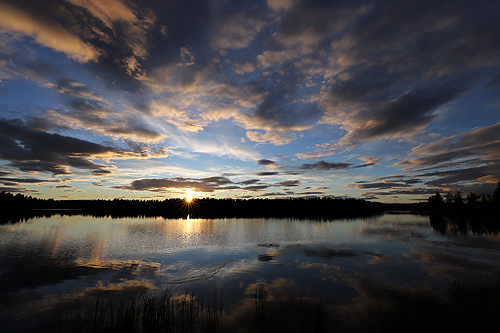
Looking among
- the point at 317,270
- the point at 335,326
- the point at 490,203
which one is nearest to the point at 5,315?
the point at 335,326

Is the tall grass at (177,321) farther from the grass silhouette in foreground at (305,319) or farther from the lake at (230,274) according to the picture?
the lake at (230,274)

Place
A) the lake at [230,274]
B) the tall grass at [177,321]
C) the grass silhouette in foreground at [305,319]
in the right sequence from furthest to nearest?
the lake at [230,274], the tall grass at [177,321], the grass silhouette in foreground at [305,319]

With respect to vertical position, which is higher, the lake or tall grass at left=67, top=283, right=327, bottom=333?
tall grass at left=67, top=283, right=327, bottom=333

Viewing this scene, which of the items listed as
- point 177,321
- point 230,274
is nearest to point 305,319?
point 177,321

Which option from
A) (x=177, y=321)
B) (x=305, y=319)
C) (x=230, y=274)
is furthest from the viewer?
(x=230, y=274)

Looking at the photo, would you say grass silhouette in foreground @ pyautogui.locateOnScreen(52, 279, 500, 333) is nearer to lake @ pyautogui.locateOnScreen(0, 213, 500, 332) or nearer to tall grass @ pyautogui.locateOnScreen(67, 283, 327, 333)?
tall grass @ pyautogui.locateOnScreen(67, 283, 327, 333)

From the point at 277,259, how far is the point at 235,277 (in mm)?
8587

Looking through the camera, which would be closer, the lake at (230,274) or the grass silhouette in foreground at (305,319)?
the grass silhouette in foreground at (305,319)

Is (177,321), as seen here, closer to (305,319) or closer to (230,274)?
(305,319)

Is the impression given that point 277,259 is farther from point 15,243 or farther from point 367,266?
point 15,243

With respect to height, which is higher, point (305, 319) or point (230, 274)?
point (305, 319)

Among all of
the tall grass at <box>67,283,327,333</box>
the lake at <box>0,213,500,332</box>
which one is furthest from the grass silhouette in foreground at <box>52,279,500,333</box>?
the lake at <box>0,213,500,332</box>

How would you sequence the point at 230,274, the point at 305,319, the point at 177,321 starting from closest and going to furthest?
the point at 177,321, the point at 305,319, the point at 230,274

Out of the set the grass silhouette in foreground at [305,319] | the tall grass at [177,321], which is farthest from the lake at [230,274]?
the tall grass at [177,321]
